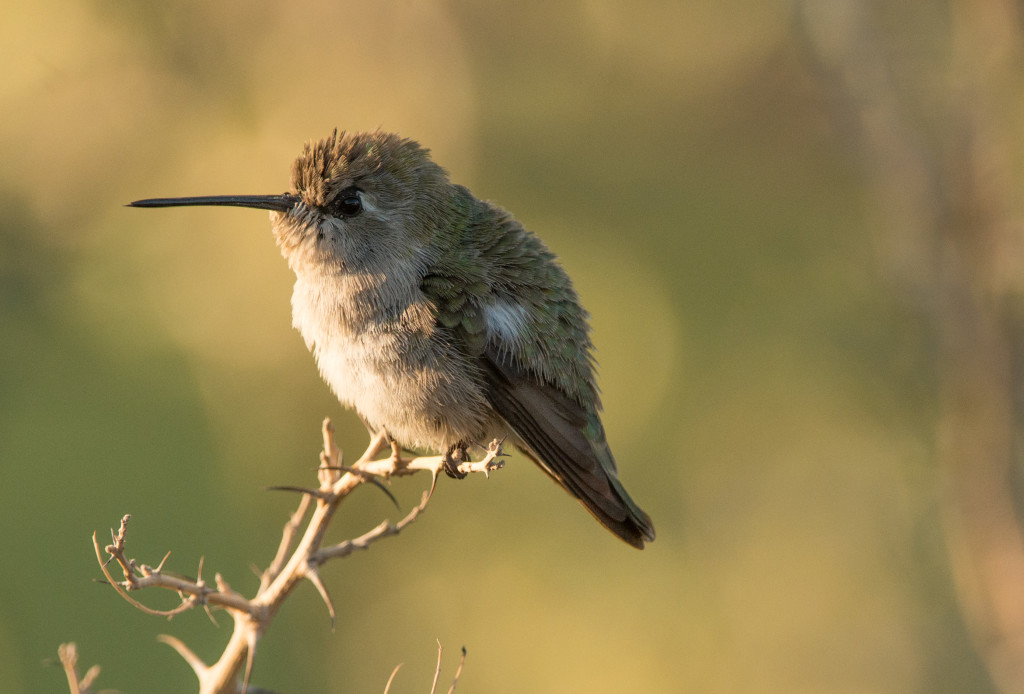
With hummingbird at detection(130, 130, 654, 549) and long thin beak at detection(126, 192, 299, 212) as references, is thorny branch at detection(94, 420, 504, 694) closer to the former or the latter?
hummingbird at detection(130, 130, 654, 549)

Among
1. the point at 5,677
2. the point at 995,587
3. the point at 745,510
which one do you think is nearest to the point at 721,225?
the point at 745,510

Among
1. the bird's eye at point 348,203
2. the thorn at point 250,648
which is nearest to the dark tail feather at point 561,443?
the bird's eye at point 348,203

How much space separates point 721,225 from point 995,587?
4.71 m

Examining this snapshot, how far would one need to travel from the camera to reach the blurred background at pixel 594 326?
22.0 ft

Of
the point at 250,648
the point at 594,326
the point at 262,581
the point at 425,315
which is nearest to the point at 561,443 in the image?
the point at 425,315

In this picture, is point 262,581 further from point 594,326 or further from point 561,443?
point 594,326

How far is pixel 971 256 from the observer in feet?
19.1

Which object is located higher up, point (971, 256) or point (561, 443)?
point (971, 256)

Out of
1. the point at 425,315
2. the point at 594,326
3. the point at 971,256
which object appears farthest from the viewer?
the point at 594,326

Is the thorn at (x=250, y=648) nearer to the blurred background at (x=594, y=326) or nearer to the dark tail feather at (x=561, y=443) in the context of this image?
the dark tail feather at (x=561, y=443)

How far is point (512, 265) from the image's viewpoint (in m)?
3.49

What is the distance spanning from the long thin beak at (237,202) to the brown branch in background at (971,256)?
4.06 metres

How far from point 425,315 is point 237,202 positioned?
0.69 meters

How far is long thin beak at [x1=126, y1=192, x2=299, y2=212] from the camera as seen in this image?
3043mm
